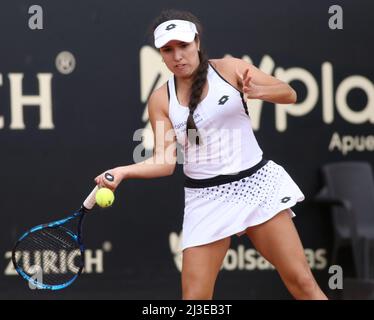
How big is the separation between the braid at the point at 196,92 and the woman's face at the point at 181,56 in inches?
1.4

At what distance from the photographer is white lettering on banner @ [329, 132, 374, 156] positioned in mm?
7086

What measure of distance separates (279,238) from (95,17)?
89.4 inches

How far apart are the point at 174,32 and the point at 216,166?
0.60 m

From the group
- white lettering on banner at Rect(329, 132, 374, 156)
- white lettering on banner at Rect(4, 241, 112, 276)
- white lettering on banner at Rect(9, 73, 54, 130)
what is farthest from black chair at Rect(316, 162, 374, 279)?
white lettering on banner at Rect(9, 73, 54, 130)

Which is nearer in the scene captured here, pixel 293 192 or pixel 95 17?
pixel 293 192

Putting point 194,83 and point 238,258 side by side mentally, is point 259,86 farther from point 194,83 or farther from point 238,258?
point 238,258

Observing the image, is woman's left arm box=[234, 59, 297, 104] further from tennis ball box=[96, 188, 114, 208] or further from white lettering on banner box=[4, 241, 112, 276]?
white lettering on banner box=[4, 241, 112, 276]

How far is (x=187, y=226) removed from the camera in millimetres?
5270

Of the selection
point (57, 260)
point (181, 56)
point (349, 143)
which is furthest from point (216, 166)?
point (349, 143)

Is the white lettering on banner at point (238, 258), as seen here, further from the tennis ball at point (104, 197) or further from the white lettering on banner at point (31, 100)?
the tennis ball at point (104, 197)

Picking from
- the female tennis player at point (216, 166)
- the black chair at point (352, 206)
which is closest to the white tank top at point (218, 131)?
the female tennis player at point (216, 166)

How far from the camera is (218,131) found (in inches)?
203

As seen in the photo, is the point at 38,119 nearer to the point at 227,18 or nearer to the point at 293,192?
the point at 227,18
